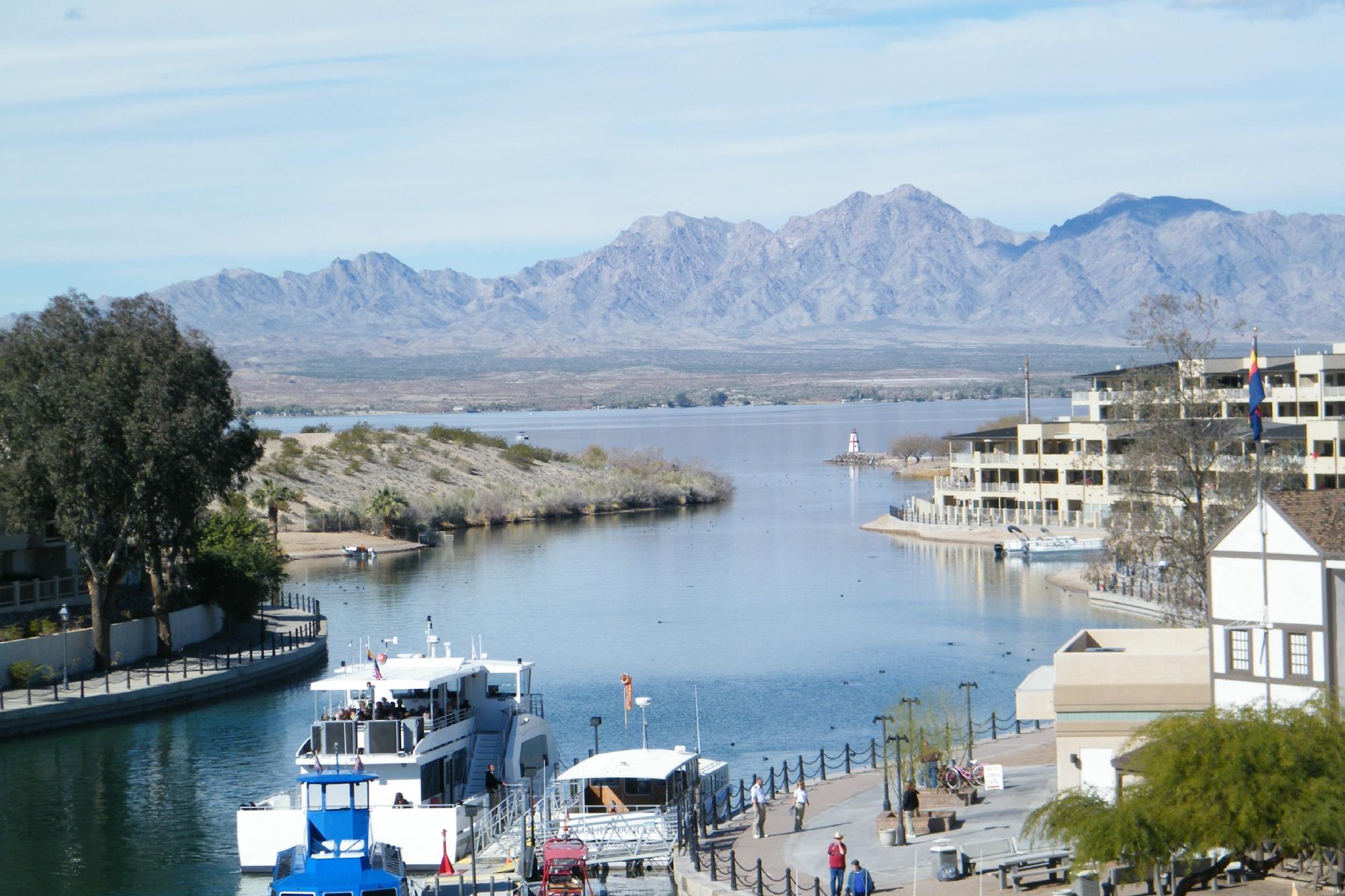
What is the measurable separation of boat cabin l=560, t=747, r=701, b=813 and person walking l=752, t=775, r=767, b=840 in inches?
72.6

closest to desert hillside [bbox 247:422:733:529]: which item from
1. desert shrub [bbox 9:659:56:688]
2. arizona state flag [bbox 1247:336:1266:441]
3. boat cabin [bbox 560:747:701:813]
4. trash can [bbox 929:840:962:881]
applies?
desert shrub [bbox 9:659:56:688]

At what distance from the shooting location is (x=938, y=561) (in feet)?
314

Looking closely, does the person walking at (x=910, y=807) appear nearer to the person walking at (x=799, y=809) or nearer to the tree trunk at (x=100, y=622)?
the person walking at (x=799, y=809)

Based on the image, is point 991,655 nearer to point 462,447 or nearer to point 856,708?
point 856,708

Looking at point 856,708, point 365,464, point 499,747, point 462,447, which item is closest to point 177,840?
point 499,747

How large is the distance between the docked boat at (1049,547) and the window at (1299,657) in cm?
6707

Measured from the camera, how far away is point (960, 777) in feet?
114

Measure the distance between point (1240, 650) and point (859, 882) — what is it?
344 inches

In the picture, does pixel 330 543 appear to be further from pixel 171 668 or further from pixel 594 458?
pixel 171 668

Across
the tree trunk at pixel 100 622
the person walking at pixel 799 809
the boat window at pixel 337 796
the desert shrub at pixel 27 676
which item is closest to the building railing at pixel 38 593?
the tree trunk at pixel 100 622

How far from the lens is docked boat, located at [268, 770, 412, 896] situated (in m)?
28.2

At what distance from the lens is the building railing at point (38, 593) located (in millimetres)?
57625

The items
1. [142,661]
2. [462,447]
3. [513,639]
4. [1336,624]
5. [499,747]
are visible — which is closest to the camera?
[1336,624]

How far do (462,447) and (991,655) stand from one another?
4001 inches
